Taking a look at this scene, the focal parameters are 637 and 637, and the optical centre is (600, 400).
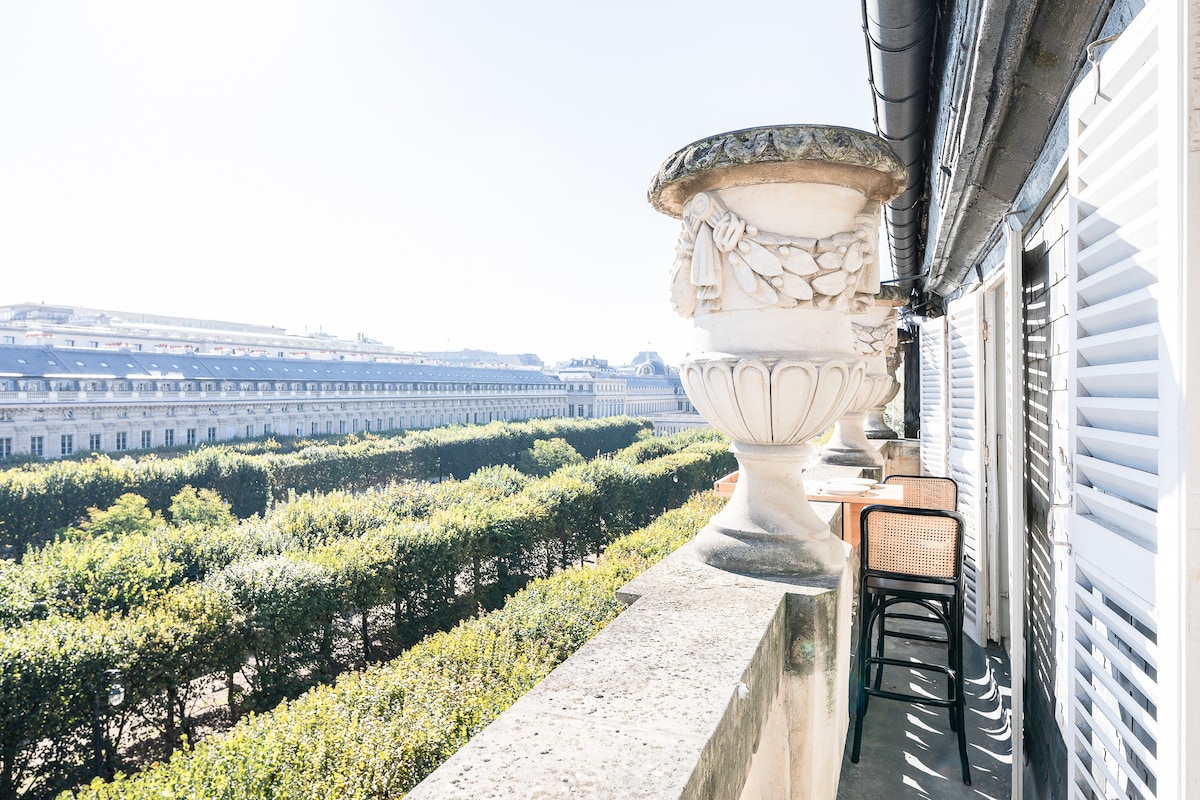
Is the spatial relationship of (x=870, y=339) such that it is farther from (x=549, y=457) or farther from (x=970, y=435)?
(x=549, y=457)

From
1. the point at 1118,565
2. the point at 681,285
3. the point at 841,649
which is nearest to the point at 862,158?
the point at 681,285

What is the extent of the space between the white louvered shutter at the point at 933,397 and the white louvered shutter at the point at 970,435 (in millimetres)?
697

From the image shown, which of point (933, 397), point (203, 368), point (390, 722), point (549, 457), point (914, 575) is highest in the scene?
point (203, 368)

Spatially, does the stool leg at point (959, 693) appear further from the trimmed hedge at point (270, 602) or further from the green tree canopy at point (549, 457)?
the green tree canopy at point (549, 457)

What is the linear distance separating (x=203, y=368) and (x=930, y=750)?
6811 cm

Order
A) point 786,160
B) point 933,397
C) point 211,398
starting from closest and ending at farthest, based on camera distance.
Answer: point 786,160, point 933,397, point 211,398

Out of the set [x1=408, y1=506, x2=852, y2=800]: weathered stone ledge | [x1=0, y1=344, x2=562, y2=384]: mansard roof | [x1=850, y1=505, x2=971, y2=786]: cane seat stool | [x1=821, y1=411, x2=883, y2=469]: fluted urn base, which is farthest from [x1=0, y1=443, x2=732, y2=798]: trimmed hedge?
[x1=0, y1=344, x2=562, y2=384]: mansard roof

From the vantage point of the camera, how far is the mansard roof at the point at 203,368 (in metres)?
46.4

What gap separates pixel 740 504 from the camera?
9.05ft

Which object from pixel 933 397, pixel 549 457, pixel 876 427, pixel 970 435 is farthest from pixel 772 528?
pixel 549 457

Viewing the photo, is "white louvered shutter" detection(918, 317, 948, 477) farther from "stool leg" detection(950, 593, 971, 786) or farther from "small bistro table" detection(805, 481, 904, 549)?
"stool leg" detection(950, 593, 971, 786)

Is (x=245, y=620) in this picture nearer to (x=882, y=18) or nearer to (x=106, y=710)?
(x=106, y=710)

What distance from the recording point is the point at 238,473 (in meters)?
26.1

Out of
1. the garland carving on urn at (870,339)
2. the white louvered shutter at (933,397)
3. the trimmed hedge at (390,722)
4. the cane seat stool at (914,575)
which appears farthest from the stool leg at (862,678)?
the white louvered shutter at (933,397)
